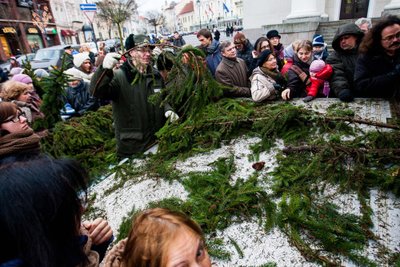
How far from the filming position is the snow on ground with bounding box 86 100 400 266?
5.27 ft

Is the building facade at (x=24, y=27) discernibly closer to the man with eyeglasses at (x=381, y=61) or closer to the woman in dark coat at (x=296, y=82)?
the woman in dark coat at (x=296, y=82)

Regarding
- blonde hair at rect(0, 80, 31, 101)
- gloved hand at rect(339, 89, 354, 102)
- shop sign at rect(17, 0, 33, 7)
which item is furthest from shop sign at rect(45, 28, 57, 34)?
gloved hand at rect(339, 89, 354, 102)

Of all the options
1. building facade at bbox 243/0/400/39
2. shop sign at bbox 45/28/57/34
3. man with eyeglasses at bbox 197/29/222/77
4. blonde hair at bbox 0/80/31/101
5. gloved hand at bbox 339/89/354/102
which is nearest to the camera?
Result: gloved hand at bbox 339/89/354/102

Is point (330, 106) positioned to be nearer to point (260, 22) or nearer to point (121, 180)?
point (121, 180)

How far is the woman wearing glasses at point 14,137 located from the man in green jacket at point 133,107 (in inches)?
38.2

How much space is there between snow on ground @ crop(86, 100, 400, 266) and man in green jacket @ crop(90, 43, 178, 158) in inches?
26.8

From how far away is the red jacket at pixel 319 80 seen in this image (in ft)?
10.8

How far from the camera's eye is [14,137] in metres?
1.78

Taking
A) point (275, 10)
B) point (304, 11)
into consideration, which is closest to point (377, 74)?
point (304, 11)

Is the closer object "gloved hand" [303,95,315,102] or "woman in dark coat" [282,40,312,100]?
"gloved hand" [303,95,315,102]

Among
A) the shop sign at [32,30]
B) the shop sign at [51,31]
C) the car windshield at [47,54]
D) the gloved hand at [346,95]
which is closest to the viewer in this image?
the gloved hand at [346,95]

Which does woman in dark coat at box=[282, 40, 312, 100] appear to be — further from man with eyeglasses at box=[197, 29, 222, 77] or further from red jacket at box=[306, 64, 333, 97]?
man with eyeglasses at box=[197, 29, 222, 77]

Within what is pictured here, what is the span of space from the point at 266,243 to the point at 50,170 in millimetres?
1359

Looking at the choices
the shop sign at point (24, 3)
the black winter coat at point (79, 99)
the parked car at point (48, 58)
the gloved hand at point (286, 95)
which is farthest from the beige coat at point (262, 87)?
the shop sign at point (24, 3)
